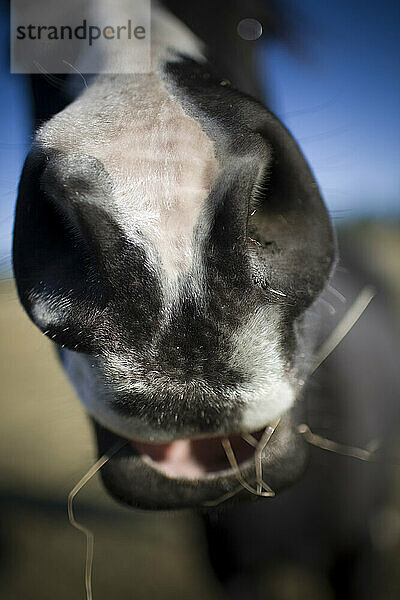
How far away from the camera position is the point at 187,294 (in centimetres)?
37

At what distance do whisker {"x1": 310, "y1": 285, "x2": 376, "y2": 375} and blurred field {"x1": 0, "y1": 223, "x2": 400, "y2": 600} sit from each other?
0.11 m

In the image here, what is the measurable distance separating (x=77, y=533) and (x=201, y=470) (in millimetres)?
955

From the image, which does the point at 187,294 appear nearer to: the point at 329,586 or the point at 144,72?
the point at 144,72

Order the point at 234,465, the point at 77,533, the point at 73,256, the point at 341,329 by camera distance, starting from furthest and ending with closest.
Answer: the point at 77,533, the point at 341,329, the point at 234,465, the point at 73,256

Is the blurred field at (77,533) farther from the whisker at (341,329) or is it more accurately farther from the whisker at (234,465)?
the whisker at (234,465)

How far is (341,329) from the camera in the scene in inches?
27.0

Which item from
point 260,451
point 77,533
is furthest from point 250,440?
point 77,533

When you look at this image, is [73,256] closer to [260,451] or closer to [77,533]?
[260,451]

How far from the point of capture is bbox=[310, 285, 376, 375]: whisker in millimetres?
641

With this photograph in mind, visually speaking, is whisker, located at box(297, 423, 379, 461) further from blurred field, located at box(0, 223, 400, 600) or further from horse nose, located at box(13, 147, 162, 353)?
horse nose, located at box(13, 147, 162, 353)

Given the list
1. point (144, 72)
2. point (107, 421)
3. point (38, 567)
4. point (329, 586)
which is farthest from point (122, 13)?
point (38, 567)

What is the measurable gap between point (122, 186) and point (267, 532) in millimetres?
708

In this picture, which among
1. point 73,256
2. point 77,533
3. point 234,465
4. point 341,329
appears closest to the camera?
point 73,256

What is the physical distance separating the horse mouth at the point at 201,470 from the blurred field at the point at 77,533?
0.23 metres
